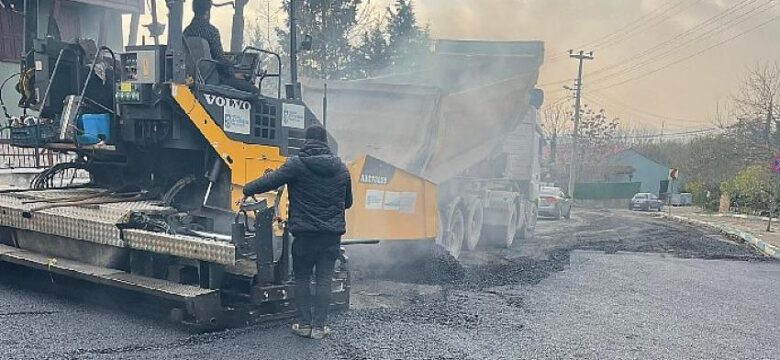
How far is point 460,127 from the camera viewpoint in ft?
33.6

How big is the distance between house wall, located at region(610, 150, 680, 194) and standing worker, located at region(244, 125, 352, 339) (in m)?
54.0

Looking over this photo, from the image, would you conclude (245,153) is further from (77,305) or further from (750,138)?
(750,138)

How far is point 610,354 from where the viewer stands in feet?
17.0

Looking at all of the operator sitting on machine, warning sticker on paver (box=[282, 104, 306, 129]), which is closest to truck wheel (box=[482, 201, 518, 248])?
warning sticker on paver (box=[282, 104, 306, 129])

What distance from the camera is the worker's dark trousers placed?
5.07 metres

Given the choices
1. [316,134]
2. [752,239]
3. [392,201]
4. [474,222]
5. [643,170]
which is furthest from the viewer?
[643,170]

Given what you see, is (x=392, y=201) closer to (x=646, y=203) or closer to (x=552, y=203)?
(x=552, y=203)

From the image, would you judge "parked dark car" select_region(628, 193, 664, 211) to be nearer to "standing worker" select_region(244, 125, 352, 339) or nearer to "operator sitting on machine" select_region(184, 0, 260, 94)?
"operator sitting on machine" select_region(184, 0, 260, 94)

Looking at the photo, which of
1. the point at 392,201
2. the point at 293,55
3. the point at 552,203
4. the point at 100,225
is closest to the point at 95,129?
the point at 100,225

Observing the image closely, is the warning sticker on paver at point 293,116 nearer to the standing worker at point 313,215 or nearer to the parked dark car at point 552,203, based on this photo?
the standing worker at point 313,215

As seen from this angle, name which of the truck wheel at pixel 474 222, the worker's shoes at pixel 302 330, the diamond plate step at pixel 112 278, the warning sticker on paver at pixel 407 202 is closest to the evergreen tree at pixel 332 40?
the truck wheel at pixel 474 222

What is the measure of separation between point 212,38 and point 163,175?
1282 mm

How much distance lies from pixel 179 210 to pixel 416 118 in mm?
4424

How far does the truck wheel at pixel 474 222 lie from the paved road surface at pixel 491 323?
1.10m
